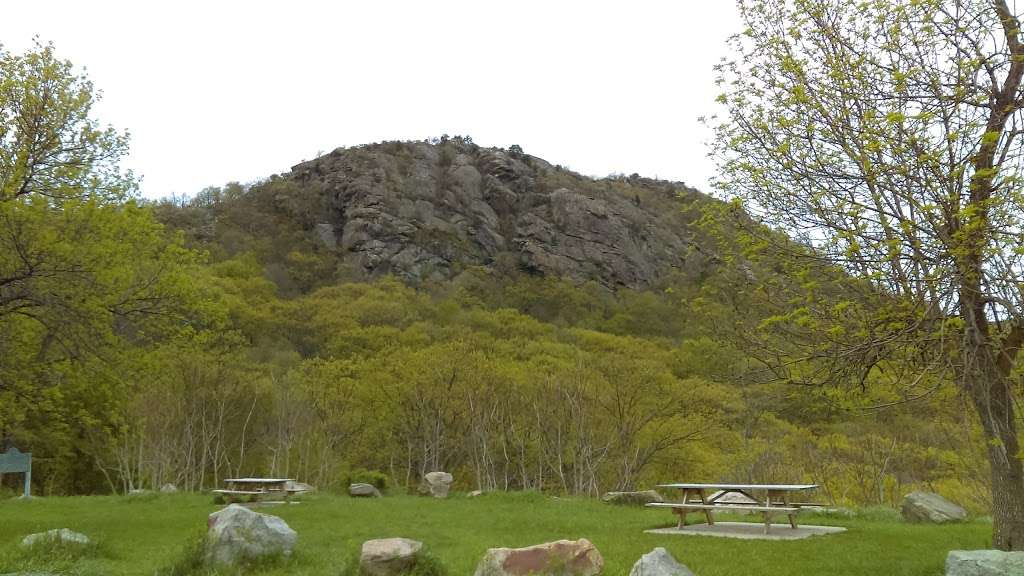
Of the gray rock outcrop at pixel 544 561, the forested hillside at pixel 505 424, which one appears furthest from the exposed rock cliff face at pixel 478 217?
the gray rock outcrop at pixel 544 561

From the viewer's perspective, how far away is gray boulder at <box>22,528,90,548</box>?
8.27 metres

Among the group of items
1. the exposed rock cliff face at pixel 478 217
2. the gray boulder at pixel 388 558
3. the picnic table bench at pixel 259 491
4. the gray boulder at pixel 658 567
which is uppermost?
the exposed rock cliff face at pixel 478 217

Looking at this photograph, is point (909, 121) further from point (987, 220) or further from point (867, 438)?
point (867, 438)

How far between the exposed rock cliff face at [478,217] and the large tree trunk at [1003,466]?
45.0 meters

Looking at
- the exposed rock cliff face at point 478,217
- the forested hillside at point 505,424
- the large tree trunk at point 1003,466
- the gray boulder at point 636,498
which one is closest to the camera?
the large tree trunk at point 1003,466

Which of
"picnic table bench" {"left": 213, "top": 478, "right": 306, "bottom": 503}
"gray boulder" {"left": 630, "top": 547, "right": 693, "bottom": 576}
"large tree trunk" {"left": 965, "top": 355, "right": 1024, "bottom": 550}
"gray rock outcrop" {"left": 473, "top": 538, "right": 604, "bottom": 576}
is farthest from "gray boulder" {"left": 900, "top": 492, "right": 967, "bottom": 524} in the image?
"picnic table bench" {"left": 213, "top": 478, "right": 306, "bottom": 503}

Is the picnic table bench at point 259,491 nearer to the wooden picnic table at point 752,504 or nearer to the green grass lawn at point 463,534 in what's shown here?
the green grass lawn at point 463,534

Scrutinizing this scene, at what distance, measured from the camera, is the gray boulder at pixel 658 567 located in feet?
19.0

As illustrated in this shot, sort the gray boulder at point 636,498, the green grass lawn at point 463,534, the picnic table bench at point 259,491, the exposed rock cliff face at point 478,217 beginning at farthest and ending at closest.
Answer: the exposed rock cliff face at point 478,217 → the picnic table bench at point 259,491 → the gray boulder at point 636,498 → the green grass lawn at point 463,534

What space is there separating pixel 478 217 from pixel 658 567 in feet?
187

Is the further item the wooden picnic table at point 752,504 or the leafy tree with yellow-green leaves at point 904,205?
the wooden picnic table at point 752,504

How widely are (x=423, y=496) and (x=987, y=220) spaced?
14166 millimetres

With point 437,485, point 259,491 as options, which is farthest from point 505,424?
point 259,491

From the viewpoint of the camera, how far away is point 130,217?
13.9 m
